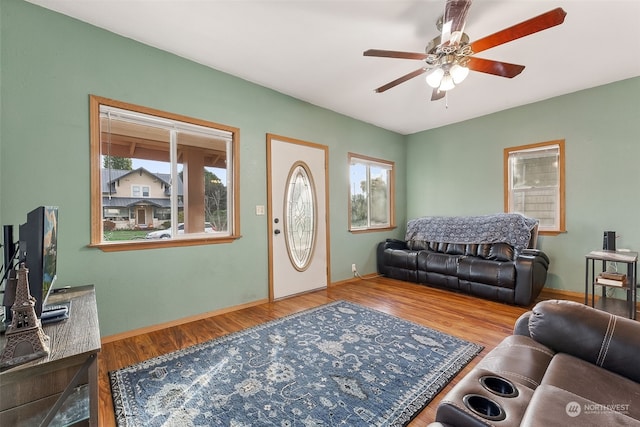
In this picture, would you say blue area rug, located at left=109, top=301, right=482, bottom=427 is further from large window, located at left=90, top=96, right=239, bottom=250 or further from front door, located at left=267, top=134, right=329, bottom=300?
large window, located at left=90, top=96, right=239, bottom=250

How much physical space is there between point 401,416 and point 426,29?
2.82 meters

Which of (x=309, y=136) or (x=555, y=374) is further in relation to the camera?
(x=309, y=136)

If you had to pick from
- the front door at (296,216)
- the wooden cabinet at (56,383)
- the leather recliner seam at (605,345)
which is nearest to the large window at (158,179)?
the front door at (296,216)

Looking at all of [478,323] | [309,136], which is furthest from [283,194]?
[478,323]

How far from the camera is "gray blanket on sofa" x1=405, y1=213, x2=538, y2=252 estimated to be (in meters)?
3.43

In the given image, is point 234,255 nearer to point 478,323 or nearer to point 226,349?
point 226,349

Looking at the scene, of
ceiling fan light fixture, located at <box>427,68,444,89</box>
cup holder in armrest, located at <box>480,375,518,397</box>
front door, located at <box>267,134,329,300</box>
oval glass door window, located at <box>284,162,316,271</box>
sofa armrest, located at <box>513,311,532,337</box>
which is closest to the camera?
cup holder in armrest, located at <box>480,375,518,397</box>

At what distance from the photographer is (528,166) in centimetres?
399

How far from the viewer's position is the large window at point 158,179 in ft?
7.63

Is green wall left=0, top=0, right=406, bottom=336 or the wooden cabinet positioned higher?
green wall left=0, top=0, right=406, bottom=336

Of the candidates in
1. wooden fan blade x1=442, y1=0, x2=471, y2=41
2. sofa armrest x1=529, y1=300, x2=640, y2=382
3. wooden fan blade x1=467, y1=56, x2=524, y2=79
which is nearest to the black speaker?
wooden fan blade x1=467, y1=56, x2=524, y2=79

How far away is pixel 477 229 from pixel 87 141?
4551 millimetres

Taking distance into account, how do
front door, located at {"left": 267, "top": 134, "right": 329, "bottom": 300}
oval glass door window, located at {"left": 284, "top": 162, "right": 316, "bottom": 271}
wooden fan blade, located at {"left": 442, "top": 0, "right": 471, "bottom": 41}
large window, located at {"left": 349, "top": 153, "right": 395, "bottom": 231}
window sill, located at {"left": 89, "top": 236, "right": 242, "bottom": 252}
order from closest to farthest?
wooden fan blade, located at {"left": 442, "top": 0, "right": 471, "bottom": 41}, window sill, located at {"left": 89, "top": 236, "right": 242, "bottom": 252}, front door, located at {"left": 267, "top": 134, "right": 329, "bottom": 300}, oval glass door window, located at {"left": 284, "top": 162, "right": 316, "bottom": 271}, large window, located at {"left": 349, "top": 153, "right": 395, "bottom": 231}

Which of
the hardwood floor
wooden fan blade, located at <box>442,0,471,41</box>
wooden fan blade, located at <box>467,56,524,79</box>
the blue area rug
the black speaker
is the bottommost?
the hardwood floor
